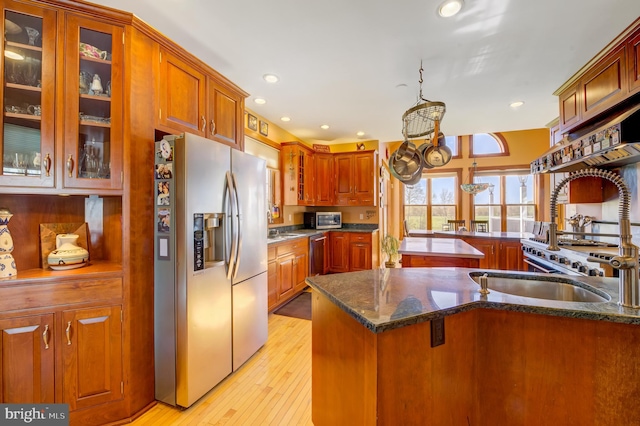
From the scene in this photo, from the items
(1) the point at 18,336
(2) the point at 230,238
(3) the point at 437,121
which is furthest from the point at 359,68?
(1) the point at 18,336

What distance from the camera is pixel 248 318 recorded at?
231 centimetres

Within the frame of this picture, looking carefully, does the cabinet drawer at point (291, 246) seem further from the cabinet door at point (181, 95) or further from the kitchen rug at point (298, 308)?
the cabinet door at point (181, 95)

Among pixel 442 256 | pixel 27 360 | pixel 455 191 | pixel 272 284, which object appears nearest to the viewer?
pixel 27 360

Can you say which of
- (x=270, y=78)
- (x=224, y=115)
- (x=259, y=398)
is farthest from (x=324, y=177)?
(x=259, y=398)

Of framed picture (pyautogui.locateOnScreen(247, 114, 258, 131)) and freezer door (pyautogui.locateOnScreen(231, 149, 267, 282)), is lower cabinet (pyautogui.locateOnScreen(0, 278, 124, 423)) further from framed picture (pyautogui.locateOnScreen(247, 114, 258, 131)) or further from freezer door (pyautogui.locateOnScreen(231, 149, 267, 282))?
framed picture (pyautogui.locateOnScreen(247, 114, 258, 131))

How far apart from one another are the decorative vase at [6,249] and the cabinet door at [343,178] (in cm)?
446

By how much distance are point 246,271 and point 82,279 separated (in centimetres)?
107

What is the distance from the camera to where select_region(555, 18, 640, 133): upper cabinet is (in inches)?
80.3

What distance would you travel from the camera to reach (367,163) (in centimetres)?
519

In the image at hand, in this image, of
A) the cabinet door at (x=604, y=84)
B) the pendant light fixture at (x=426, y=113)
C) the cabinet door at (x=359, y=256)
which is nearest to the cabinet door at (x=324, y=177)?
the cabinet door at (x=359, y=256)

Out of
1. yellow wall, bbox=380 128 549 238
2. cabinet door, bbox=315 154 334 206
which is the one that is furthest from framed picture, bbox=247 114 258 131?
yellow wall, bbox=380 128 549 238

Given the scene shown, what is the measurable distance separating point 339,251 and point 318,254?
0.62 metres

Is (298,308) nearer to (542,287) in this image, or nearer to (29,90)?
(542,287)

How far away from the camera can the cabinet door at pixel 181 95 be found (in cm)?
197
